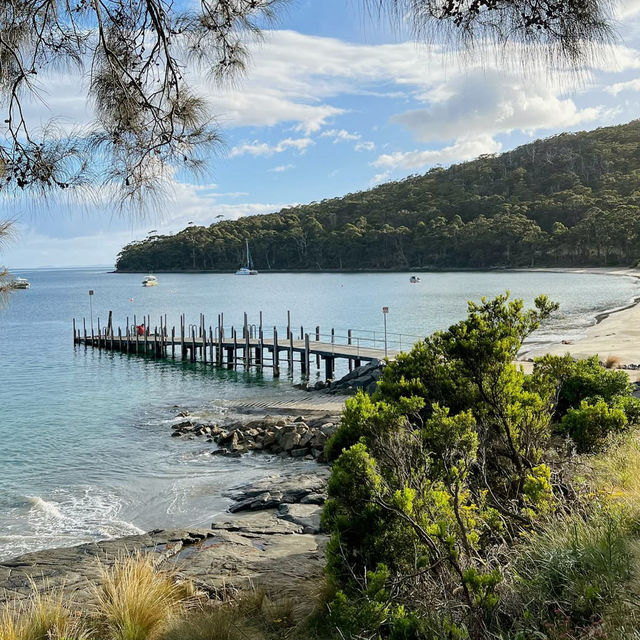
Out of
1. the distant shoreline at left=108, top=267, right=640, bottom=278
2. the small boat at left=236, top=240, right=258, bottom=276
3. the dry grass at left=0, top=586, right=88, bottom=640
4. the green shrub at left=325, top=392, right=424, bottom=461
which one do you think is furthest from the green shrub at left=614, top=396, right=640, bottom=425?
the small boat at left=236, top=240, right=258, bottom=276

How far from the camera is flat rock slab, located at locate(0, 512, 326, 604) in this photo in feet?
23.5

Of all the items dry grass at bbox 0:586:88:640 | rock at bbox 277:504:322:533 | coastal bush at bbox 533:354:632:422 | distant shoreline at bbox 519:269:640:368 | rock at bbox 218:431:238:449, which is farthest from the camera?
distant shoreline at bbox 519:269:640:368

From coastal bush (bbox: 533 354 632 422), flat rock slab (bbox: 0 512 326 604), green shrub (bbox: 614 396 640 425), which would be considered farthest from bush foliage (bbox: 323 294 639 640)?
coastal bush (bbox: 533 354 632 422)

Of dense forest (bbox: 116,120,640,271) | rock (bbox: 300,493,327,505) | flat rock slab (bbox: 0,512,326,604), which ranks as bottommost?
rock (bbox: 300,493,327,505)

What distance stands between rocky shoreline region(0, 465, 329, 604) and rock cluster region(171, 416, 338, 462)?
390 cm

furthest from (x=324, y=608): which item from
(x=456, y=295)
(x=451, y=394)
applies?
(x=456, y=295)

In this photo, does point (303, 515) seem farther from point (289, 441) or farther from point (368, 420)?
point (368, 420)

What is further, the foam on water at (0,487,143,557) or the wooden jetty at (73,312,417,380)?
the wooden jetty at (73,312,417,380)

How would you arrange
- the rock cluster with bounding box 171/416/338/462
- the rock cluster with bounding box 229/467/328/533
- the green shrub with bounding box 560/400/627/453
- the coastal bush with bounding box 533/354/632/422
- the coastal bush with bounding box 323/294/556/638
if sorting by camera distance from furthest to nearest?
the rock cluster with bounding box 171/416/338/462, the rock cluster with bounding box 229/467/328/533, the coastal bush with bounding box 533/354/632/422, the green shrub with bounding box 560/400/627/453, the coastal bush with bounding box 323/294/556/638

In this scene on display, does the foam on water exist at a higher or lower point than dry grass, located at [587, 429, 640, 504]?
lower

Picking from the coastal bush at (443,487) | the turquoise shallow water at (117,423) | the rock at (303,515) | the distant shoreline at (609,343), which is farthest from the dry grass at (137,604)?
the distant shoreline at (609,343)

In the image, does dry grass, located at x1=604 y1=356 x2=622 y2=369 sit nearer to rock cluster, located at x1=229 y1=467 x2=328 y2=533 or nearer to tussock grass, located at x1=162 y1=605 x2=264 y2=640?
rock cluster, located at x1=229 y1=467 x2=328 y2=533

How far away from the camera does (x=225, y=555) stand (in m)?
8.48

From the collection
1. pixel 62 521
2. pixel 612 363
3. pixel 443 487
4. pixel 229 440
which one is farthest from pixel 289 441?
pixel 443 487
